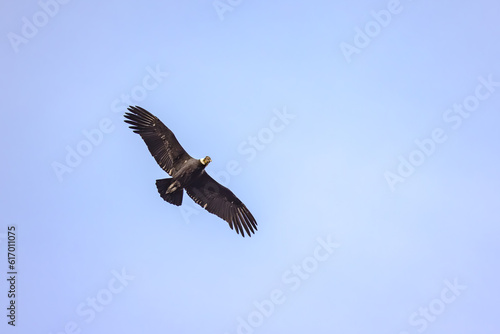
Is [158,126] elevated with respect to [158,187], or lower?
elevated

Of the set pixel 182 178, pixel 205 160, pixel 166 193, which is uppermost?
pixel 205 160

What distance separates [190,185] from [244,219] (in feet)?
8.80

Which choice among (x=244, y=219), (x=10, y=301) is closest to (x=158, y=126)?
(x=244, y=219)

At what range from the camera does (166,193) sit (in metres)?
23.4

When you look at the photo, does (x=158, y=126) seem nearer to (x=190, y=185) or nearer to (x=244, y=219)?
(x=190, y=185)

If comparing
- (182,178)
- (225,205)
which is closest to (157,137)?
(182,178)

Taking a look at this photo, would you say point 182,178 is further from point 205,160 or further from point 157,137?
point 157,137

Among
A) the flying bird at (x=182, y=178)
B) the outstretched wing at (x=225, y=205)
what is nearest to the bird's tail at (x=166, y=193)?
the flying bird at (x=182, y=178)

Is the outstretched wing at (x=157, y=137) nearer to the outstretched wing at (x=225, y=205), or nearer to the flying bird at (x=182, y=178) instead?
the flying bird at (x=182, y=178)

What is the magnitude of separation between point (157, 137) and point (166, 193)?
7.58 feet

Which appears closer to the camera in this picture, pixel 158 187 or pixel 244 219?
pixel 158 187

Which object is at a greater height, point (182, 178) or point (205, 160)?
point (205, 160)

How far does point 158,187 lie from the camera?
76.6 feet

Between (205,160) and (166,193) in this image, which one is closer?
(166,193)
